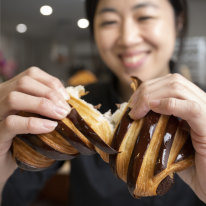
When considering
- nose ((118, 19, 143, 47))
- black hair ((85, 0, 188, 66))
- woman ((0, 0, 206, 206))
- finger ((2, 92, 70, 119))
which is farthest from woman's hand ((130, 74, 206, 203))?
black hair ((85, 0, 188, 66))

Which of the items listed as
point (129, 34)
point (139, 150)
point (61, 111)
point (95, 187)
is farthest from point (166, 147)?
point (95, 187)

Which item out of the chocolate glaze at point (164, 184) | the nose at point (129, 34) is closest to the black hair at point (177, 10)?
the nose at point (129, 34)

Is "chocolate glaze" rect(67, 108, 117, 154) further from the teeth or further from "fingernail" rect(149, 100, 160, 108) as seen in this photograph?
the teeth

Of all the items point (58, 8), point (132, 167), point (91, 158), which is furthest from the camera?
point (91, 158)

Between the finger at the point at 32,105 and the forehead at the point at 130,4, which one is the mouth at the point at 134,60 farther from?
the finger at the point at 32,105

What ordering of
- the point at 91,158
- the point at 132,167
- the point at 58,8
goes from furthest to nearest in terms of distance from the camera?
the point at 91,158 < the point at 58,8 < the point at 132,167

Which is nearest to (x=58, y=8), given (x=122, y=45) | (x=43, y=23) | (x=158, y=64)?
(x=43, y=23)

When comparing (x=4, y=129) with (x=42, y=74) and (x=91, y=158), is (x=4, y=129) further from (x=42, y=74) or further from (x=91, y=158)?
(x=91, y=158)
